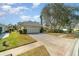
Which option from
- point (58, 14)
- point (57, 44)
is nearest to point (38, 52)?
point (57, 44)

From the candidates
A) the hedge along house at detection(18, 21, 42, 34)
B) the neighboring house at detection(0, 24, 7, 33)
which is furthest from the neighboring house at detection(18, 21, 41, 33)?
the neighboring house at detection(0, 24, 7, 33)

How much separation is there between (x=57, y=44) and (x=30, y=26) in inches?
11.3

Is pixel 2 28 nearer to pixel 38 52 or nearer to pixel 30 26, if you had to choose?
pixel 30 26

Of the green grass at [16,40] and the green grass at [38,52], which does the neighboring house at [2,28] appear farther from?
the green grass at [38,52]

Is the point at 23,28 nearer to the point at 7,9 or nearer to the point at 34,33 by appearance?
the point at 34,33

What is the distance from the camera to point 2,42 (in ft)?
5.03

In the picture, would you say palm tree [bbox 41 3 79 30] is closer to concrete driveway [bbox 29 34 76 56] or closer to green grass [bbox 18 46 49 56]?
concrete driveway [bbox 29 34 76 56]

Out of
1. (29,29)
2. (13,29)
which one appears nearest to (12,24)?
(13,29)

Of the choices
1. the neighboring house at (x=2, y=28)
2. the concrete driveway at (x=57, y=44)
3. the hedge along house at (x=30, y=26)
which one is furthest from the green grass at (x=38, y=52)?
the neighboring house at (x=2, y=28)

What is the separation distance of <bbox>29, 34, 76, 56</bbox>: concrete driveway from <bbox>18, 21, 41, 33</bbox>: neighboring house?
0.21 ft

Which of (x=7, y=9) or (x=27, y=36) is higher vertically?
(x=7, y=9)

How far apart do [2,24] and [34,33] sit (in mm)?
293

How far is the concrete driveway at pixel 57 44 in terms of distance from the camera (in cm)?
150

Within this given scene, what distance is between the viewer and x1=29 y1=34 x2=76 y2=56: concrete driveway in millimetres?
1502
